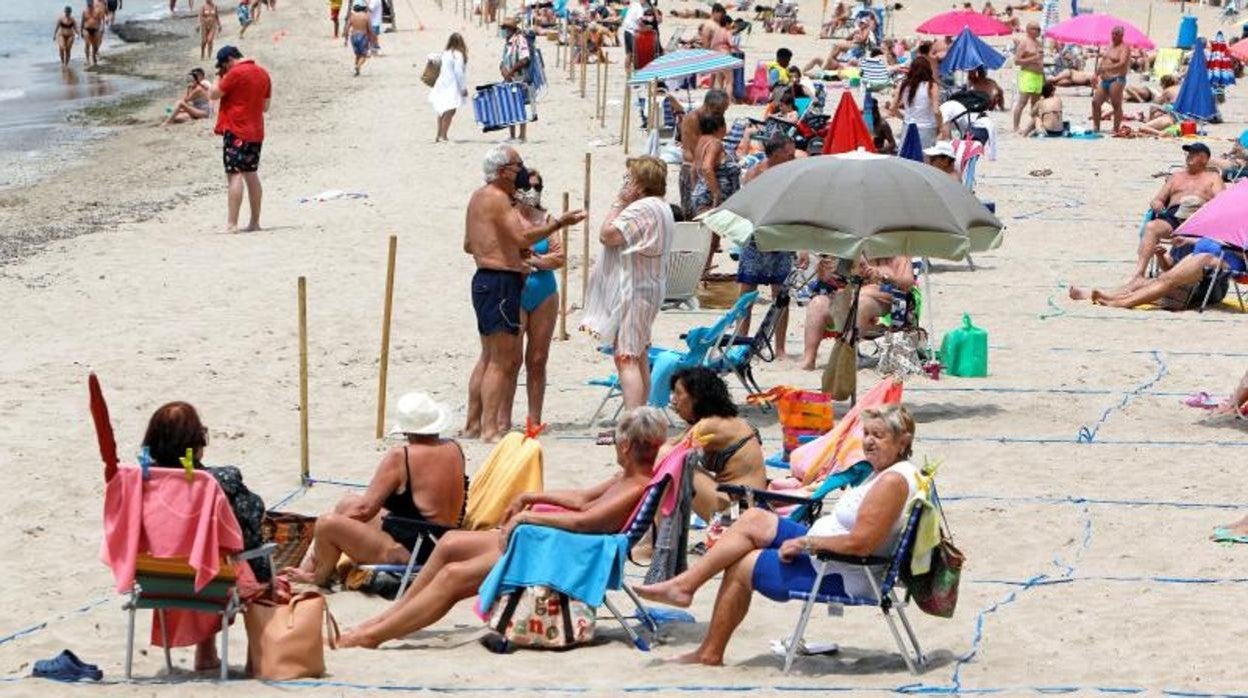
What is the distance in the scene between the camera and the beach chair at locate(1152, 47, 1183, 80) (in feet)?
99.7

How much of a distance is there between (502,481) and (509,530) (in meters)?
0.78

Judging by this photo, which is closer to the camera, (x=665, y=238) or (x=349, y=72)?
(x=665, y=238)

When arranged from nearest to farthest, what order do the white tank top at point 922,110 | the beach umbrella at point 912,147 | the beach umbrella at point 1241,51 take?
the beach umbrella at point 912,147 < the white tank top at point 922,110 < the beach umbrella at point 1241,51

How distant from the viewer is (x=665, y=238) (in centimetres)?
1016

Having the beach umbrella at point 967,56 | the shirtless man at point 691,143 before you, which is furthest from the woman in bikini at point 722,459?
the beach umbrella at point 967,56

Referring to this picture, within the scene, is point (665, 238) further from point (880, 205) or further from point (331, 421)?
point (331, 421)

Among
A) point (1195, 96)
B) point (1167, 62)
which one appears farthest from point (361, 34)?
point (1195, 96)

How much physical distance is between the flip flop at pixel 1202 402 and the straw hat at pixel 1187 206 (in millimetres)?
3837

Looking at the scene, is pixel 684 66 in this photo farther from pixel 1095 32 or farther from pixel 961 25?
pixel 961 25

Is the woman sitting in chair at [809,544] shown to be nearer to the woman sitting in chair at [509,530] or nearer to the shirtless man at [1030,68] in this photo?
the woman sitting in chair at [509,530]

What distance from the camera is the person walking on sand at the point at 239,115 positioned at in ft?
55.9

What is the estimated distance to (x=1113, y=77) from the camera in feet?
79.2

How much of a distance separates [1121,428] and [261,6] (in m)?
41.7

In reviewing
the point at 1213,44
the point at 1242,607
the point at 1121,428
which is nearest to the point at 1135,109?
the point at 1213,44
